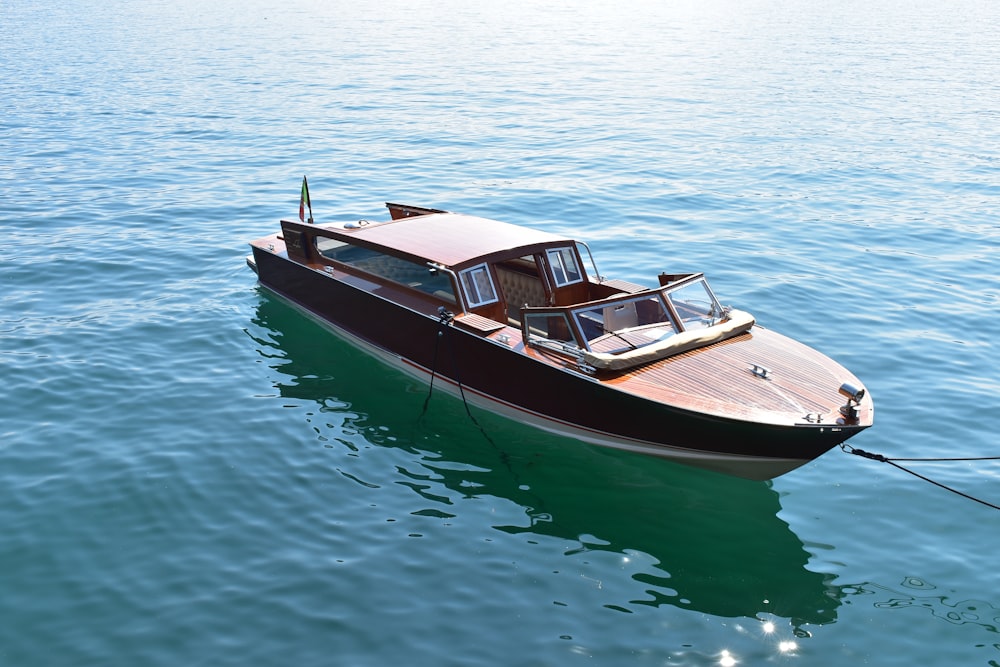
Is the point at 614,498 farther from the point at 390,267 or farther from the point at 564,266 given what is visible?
the point at 390,267

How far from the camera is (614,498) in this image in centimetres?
1162

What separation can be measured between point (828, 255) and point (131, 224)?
56.6 feet

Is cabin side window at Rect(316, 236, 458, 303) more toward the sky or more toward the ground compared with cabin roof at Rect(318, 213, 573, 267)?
more toward the ground

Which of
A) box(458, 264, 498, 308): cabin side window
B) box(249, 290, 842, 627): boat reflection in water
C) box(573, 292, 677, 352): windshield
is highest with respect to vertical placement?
box(458, 264, 498, 308): cabin side window

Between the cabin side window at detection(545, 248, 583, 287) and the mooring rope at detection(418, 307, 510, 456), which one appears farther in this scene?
the cabin side window at detection(545, 248, 583, 287)

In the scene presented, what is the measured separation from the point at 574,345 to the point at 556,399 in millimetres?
801

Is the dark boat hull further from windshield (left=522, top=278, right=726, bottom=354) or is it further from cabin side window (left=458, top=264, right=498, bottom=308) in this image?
cabin side window (left=458, top=264, right=498, bottom=308)

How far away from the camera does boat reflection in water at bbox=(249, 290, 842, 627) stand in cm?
994

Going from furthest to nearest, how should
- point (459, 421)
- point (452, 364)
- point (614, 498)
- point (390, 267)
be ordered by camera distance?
point (390, 267), point (452, 364), point (459, 421), point (614, 498)

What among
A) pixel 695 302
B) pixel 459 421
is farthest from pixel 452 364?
pixel 695 302

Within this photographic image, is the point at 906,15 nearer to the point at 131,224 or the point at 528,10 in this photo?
the point at 528,10

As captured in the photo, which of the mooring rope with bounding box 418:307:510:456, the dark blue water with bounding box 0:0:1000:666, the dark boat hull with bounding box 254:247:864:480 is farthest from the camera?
the mooring rope with bounding box 418:307:510:456

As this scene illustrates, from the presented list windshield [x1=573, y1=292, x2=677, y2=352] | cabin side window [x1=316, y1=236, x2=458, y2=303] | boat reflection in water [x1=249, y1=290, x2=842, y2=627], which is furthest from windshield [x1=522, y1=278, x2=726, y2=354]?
cabin side window [x1=316, y1=236, x2=458, y2=303]

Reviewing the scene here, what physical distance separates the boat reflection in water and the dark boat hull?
317 mm
